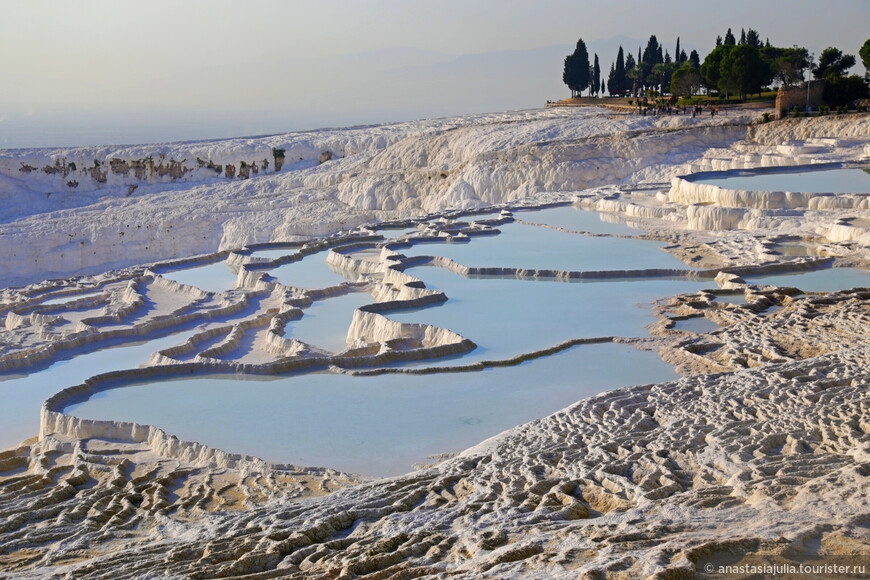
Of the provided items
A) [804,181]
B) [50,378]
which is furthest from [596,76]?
[50,378]

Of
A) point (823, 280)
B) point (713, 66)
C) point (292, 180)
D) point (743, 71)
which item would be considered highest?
point (713, 66)

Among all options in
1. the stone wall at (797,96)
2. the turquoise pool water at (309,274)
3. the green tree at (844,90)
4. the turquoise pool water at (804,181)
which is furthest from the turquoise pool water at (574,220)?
the green tree at (844,90)

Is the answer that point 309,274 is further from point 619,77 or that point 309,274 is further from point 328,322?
point 619,77

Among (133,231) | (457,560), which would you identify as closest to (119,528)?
(457,560)

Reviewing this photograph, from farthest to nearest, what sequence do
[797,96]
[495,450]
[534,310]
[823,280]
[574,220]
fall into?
[797,96]
[574,220]
[823,280]
[534,310]
[495,450]

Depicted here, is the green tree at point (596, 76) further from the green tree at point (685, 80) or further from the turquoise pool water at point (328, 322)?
the turquoise pool water at point (328, 322)
